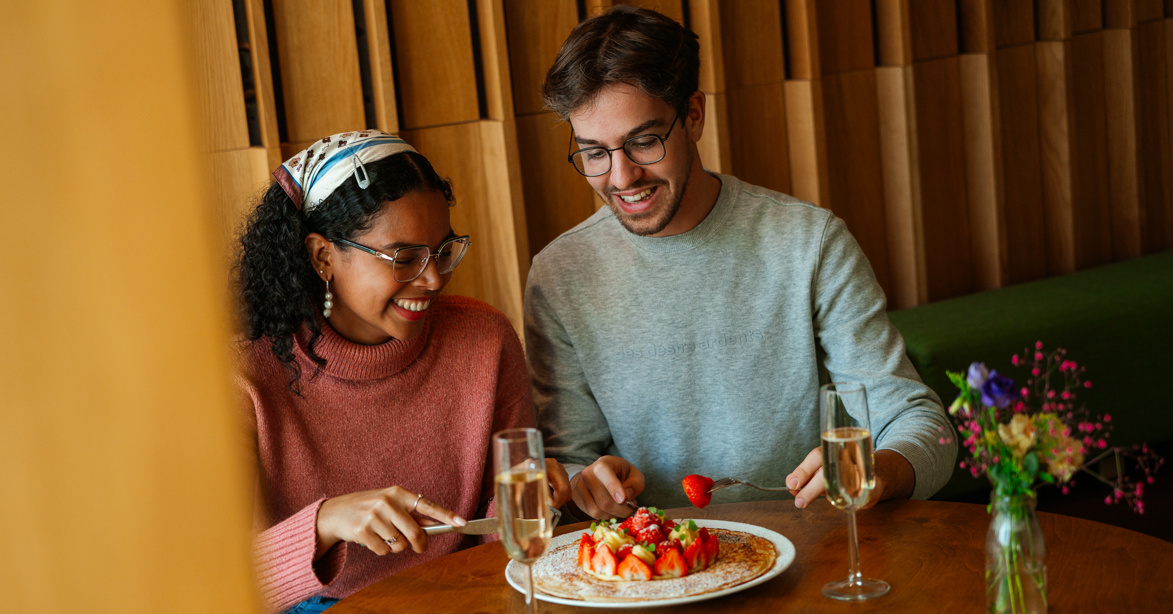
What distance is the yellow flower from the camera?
1.07 m

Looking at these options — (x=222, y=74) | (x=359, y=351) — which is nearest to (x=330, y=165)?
(x=359, y=351)

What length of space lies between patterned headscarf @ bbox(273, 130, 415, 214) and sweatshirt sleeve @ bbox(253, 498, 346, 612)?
1.94ft

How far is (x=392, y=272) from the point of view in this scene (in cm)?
184

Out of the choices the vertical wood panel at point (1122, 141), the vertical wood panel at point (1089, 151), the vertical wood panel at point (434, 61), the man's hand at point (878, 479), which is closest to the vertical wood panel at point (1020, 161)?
the vertical wood panel at point (1089, 151)

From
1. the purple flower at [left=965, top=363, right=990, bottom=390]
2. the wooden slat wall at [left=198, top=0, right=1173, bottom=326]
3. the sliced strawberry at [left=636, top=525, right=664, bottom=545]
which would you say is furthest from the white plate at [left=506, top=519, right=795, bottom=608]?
the wooden slat wall at [left=198, top=0, right=1173, bottom=326]

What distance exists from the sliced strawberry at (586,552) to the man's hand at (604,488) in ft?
0.89

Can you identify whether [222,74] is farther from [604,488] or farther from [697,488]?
[697,488]

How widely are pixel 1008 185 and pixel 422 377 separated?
320cm

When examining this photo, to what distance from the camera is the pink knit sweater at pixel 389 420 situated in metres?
1.84

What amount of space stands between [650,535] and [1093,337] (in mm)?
2764

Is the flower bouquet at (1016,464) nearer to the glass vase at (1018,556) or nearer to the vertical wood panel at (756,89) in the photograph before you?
the glass vase at (1018,556)

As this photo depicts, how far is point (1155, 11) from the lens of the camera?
179 inches

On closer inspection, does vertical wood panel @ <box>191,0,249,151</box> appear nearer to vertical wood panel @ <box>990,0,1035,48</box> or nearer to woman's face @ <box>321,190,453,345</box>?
woman's face @ <box>321,190,453,345</box>

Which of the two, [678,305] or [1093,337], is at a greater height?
[678,305]
